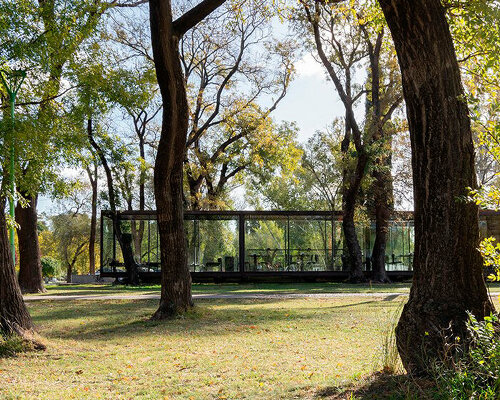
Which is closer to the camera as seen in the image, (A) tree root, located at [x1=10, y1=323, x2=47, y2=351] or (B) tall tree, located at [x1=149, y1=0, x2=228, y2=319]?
(A) tree root, located at [x1=10, y1=323, x2=47, y2=351]

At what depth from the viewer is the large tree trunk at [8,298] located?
7.95 metres

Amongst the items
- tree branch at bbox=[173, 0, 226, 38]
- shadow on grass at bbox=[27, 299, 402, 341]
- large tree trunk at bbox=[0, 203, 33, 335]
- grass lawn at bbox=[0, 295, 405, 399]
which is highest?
tree branch at bbox=[173, 0, 226, 38]

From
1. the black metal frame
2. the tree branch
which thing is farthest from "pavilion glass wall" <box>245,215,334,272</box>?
the tree branch

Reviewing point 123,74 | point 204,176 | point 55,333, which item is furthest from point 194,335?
point 204,176

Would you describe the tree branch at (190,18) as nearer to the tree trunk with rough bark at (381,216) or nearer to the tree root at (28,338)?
the tree root at (28,338)

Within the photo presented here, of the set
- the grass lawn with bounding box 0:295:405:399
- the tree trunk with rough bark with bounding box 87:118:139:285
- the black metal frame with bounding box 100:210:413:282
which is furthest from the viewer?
the black metal frame with bounding box 100:210:413:282

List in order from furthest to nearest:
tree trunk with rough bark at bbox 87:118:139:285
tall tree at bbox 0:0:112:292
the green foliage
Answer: the green foliage
tree trunk with rough bark at bbox 87:118:139:285
tall tree at bbox 0:0:112:292

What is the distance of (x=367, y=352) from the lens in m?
7.76

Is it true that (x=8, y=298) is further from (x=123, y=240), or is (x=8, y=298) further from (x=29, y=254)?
(x=123, y=240)

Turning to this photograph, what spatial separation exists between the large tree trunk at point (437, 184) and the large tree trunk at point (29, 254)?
17373mm

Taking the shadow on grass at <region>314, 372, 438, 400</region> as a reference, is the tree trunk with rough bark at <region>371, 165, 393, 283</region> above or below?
above

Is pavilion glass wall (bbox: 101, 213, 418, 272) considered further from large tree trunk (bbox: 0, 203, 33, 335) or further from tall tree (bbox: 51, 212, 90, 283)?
tall tree (bbox: 51, 212, 90, 283)

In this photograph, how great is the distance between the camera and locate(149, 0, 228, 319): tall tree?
10867 mm

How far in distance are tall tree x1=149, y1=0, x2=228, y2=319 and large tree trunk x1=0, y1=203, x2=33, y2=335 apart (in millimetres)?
3506
